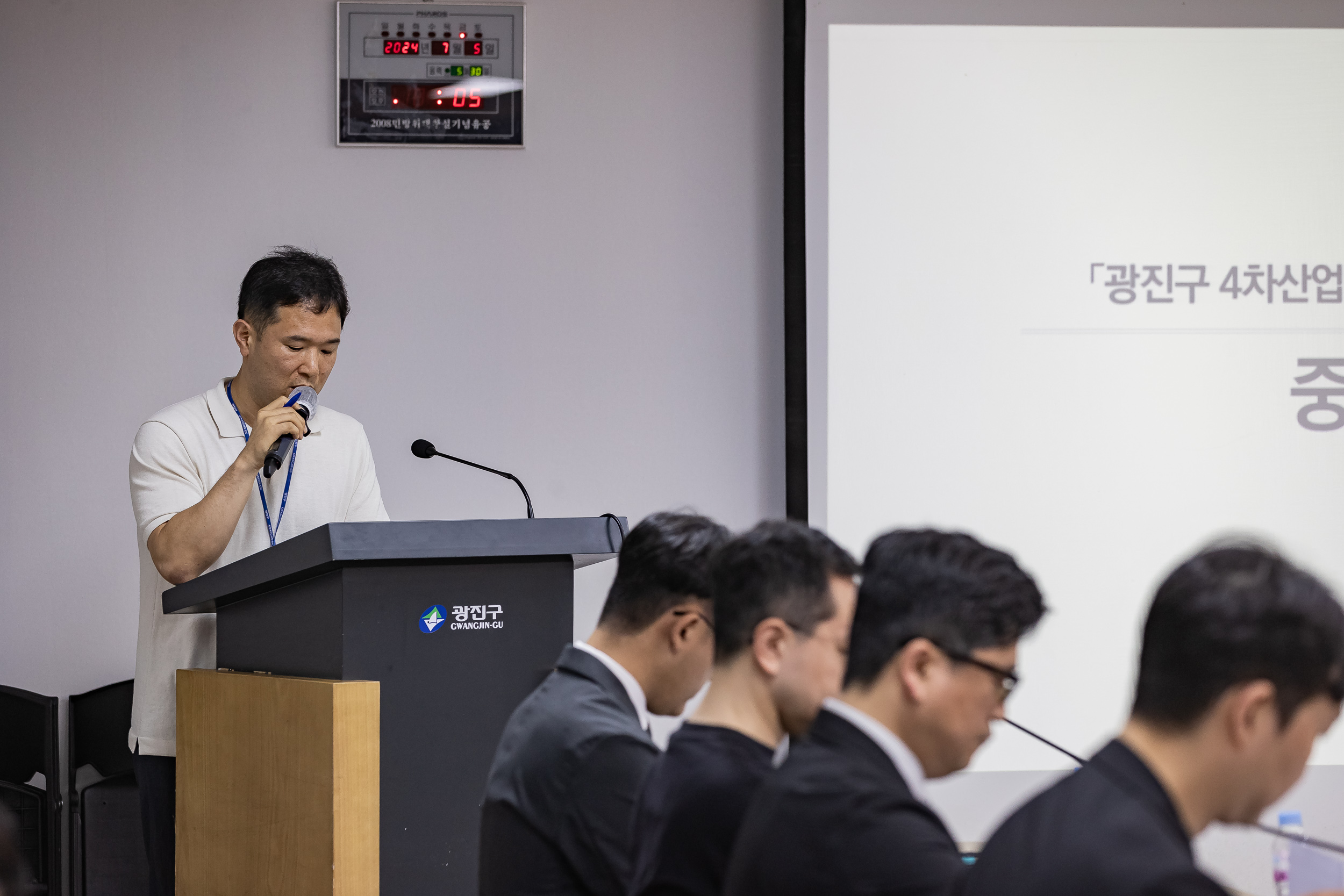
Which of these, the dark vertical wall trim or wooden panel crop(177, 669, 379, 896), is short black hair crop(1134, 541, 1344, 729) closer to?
wooden panel crop(177, 669, 379, 896)

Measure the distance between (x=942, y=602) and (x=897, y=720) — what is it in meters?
0.11

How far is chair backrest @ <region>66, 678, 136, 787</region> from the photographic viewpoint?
123 inches

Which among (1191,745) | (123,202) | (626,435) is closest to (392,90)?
(123,202)

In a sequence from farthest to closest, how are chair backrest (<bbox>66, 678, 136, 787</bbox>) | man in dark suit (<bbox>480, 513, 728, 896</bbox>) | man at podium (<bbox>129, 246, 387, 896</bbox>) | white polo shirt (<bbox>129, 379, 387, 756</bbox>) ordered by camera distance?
chair backrest (<bbox>66, 678, 136, 787</bbox>) → white polo shirt (<bbox>129, 379, 387, 756</bbox>) → man at podium (<bbox>129, 246, 387, 896</bbox>) → man in dark suit (<bbox>480, 513, 728, 896</bbox>)

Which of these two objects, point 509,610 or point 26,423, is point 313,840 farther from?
point 26,423

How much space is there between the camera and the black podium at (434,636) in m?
1.57

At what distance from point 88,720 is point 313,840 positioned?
1.99 metres

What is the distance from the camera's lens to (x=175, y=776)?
2.13 meters

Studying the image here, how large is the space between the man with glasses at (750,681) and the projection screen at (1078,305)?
196 cm

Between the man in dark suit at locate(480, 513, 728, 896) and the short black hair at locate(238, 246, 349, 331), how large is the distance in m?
1.03

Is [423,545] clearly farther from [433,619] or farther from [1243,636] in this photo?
[1243,636]

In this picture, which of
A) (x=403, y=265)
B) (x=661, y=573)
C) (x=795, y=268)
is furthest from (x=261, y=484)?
(x=795, y=268)

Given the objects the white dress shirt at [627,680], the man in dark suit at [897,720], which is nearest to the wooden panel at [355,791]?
the white dress shirt at [627,680]

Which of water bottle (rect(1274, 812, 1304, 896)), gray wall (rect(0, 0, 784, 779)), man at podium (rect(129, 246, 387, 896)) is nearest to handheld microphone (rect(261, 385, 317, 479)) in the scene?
man at podium (rect(129, 246, 387, 896))
